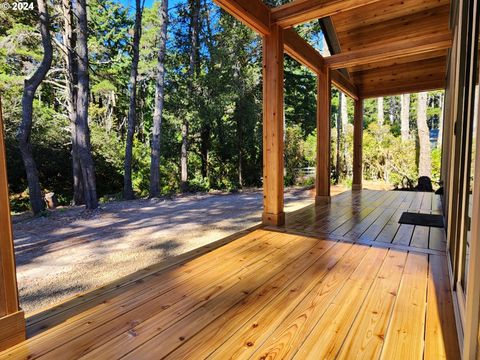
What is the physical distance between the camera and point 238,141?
11219mm

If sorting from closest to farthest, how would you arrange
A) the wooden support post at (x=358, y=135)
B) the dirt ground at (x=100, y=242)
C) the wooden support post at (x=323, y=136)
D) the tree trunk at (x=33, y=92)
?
1. the dirt ground at (x=100, y=242)
2. the wooden support post at (x=323, y=136)
3. the tree trunk at (x=33, y=92)
4. the wooden support post at (x=358, y=135)

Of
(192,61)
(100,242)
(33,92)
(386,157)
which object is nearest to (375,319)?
(100,242)

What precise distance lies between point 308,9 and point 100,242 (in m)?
3.97

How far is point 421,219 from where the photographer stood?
3.48m

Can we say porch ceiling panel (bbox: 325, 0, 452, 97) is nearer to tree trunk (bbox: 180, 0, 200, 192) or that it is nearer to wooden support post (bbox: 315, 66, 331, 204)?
wooden support post (bbox: 315, 66, 331, 204)

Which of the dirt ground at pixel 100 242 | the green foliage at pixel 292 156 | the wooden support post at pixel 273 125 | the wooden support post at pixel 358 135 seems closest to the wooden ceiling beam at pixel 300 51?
the wooden support post at pixel 273 125

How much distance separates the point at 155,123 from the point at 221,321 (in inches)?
331

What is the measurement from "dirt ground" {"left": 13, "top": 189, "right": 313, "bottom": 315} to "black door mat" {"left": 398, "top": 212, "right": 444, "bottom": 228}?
83.1 inches

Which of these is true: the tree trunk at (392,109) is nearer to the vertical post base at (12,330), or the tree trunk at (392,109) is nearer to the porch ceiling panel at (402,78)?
the porch ceiling panel at (402,78)

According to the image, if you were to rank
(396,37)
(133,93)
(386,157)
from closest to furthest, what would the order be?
(396,37) → (133,93) → (386,157)

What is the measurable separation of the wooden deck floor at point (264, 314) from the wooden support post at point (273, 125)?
44.4 inches

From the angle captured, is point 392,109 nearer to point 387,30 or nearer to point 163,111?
point 163,111

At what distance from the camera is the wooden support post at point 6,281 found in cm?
117

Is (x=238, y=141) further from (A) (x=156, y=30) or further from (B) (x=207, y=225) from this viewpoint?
(B) (x=207, y=225)
